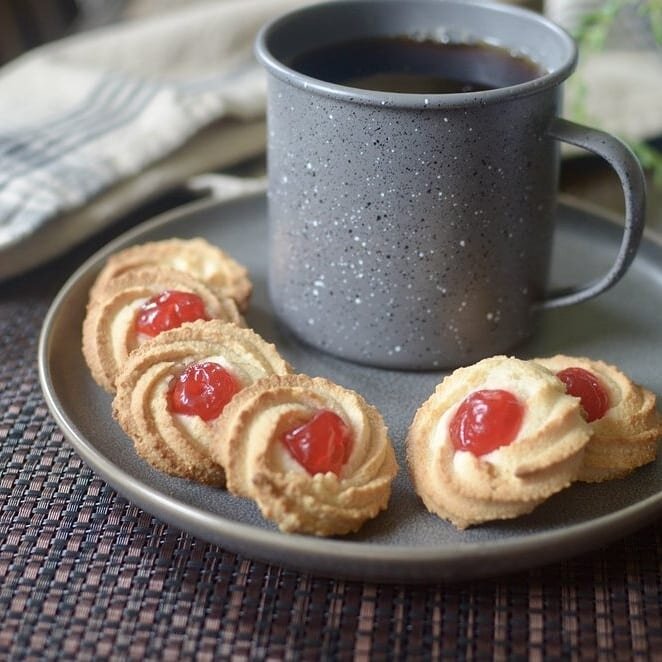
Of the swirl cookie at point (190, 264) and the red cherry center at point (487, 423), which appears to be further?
the swirl cookie at point (190, 264)

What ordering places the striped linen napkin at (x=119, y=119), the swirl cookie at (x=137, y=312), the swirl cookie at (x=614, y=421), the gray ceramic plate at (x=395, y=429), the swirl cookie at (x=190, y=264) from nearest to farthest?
1. the gray ceramic plate at (x=395, y=429)
2. the swirl cookie at (x=614, y=421)
3. the swirl cookie at (x=137, y=312)
4. the swirl cookie at (x=190, y=264)
5. the striped linen napkin at (x=119, y=119)

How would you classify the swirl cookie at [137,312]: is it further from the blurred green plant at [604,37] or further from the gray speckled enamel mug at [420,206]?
the blurred green plant at [604,37]

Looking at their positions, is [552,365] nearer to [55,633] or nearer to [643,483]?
[643,483]

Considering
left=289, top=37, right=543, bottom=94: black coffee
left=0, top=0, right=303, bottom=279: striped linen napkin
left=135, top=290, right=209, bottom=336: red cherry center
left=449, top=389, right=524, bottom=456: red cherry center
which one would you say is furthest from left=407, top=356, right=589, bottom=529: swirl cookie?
left=0, top=0, right=303, bottom=279: striped linen napkin

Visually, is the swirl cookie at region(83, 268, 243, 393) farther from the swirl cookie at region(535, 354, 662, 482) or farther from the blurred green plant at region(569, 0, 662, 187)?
the blurred green plant at region(569, 0, 662, 187)

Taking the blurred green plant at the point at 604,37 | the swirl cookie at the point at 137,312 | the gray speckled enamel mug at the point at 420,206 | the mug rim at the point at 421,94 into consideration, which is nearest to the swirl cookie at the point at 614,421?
the gray speckled enamel mug at the point at 420,206

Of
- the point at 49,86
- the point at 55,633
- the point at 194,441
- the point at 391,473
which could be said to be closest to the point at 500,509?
the point at 391,473
